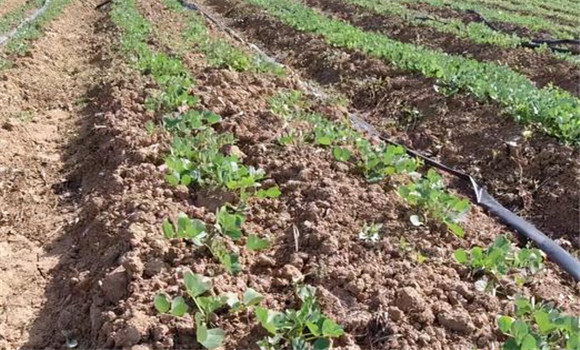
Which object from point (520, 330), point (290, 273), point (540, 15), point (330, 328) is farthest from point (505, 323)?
point (540, 15)

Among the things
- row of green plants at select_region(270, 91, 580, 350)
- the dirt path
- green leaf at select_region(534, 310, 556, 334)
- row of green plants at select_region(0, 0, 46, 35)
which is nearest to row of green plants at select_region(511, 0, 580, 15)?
row of green plants at select_region(0, 0, 46, 35)

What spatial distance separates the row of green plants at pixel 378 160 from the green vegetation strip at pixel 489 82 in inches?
69.1

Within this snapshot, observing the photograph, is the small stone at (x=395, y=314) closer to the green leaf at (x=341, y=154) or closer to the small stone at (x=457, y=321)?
the small stone at (x=457, y=321)

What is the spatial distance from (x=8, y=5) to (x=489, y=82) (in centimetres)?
1668

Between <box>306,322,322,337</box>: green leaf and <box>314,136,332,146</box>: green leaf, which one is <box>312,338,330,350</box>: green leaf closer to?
<box>306,322,322,337</box>: green leaf

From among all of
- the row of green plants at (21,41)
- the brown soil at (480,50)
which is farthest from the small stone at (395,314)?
the brown soil at (480,50)

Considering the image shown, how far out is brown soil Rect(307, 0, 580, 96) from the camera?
9.81 metres

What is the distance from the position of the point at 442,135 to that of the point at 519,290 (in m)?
3.36

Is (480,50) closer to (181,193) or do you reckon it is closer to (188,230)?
(181,193)

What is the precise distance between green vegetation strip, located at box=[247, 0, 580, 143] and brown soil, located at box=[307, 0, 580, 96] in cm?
138

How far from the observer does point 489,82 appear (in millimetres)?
7398

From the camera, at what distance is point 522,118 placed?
6281 mm

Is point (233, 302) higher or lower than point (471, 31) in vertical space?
higher

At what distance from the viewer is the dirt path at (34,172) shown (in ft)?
12.6
